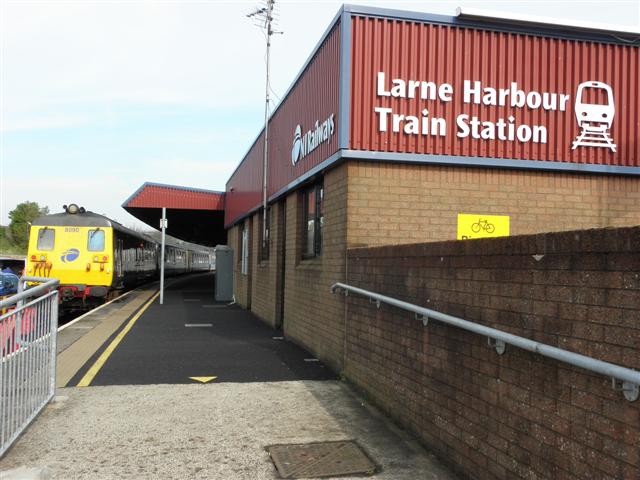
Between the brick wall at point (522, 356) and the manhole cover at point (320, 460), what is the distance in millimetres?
658

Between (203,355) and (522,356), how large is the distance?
6.75 meters

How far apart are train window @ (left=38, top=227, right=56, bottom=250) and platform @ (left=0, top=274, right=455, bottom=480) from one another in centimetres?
866

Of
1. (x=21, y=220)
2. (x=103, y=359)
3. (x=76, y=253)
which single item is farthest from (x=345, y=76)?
(x=21, y=220)

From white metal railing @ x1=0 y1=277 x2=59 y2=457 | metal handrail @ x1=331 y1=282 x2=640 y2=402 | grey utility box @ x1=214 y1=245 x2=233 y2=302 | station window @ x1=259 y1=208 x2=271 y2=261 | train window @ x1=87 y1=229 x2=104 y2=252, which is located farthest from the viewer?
grey utility box @ x1=214 y1=245 x2=233 y2=302

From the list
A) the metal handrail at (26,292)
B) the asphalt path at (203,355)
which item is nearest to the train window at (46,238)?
the asphalt path at (203,355)

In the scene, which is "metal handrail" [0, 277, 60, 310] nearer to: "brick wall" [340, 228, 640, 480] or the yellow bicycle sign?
"brick wall" [340, 228, 640, 480]

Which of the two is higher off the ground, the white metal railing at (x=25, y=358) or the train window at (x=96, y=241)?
the train window at (x=96, y=241)

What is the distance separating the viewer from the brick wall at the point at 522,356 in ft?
10.3

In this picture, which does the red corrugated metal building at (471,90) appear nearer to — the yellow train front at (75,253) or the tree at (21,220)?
the yellow train front at (75,253)

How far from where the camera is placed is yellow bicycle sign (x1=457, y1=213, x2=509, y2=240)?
8.52 meters

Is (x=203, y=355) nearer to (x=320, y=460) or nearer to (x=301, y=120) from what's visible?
(x=301, y=120)

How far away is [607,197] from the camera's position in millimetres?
8945

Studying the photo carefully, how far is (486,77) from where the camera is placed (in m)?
8.68

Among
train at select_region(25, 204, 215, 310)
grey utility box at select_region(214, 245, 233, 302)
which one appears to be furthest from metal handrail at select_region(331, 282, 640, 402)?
grey utility box at select_region(214, 245, 233, 302)
